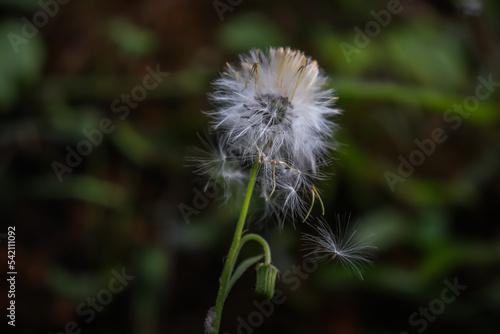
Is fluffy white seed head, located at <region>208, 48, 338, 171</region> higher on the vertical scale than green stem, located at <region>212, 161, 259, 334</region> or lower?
higher

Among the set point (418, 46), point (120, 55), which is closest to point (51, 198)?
point (120, 55)

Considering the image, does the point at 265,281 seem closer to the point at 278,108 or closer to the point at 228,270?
the point at 228,270

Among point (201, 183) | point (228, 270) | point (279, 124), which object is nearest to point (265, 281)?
point (228, 270)

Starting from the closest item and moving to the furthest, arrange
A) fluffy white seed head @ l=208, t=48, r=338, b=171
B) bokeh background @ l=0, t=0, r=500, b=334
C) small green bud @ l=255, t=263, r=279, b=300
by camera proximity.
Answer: small green bud @ l=255, t=263, r=279, b=300 → fluffy white seed head @ l=208, t=48, r=338, b=171 → bokeh background @ l=0, t=0, r=500, b=334

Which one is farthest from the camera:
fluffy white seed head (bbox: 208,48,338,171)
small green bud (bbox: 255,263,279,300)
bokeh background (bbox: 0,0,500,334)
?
bokeh background (bbox: 0,0,500,334)

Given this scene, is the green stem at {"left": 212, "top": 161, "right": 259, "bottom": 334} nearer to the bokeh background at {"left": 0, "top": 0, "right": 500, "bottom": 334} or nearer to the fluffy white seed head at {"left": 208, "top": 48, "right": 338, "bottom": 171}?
the fluffy white seed head at {"left": 208, "top": 48, "right": 338, "bottom": 171}

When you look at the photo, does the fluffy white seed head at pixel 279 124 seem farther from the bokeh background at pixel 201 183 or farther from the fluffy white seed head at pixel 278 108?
the bokeh background at pixel 201 183

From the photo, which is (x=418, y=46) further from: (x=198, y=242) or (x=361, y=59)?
(x=198, y=242)

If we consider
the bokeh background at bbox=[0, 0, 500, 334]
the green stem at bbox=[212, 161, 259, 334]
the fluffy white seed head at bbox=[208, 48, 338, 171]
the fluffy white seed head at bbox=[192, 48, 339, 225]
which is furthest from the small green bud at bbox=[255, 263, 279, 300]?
the bokeh background at bbox=[0, 0, 500, 334]
